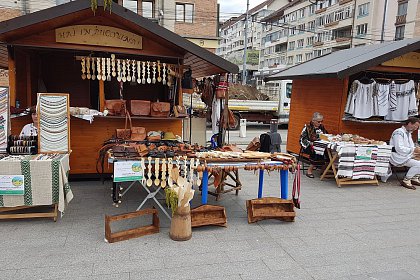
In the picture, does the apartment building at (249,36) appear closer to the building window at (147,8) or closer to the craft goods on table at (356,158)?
the building window at (147,8)

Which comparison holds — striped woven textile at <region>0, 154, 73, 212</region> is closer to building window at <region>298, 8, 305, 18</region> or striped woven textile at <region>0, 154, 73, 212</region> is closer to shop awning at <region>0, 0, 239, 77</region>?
shop awning at <region>0, 0, 239, 77</region>

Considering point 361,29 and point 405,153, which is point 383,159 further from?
point 361,29

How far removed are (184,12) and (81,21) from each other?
20420mm

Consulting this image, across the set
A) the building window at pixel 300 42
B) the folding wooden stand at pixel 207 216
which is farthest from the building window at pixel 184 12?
the building window at pixel 300 42

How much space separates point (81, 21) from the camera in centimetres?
571

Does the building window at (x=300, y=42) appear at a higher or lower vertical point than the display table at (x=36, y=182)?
higher

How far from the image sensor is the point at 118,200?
5309 mm

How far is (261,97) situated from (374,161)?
12.4 m

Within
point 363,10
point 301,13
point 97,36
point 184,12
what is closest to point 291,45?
point 301,13

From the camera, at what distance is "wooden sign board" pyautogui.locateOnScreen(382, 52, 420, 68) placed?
315 inches

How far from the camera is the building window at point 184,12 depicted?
24469 mm

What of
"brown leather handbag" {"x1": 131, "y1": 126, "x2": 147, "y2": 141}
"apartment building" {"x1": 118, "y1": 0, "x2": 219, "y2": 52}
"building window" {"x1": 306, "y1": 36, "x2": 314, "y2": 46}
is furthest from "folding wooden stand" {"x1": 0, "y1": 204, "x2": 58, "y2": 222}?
"building window" {"x1": 306, "y1": 36, "x2": 314, "y2": 46}

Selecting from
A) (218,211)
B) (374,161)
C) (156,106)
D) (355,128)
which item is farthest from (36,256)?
(355,128)

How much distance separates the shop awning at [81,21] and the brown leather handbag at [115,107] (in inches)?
54.0
